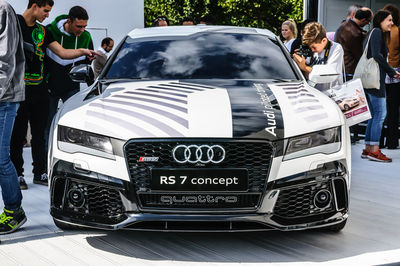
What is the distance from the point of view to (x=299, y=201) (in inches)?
157

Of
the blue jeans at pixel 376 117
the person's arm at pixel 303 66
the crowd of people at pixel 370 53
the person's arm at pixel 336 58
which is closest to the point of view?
the person's arm at pixel 336 58

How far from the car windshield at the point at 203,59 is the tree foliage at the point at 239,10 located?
27255 mm

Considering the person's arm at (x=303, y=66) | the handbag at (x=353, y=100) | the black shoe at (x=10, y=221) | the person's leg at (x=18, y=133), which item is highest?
the person's arm at (x=303, y=66)

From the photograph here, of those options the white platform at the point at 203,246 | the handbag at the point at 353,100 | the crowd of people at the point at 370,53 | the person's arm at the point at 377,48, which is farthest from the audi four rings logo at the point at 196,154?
the person's arm at the point at 377,48

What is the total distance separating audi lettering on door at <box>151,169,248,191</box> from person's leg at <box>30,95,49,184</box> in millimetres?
3068

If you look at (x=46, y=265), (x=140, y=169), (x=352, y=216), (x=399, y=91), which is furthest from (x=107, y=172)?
(x=399, y=91)

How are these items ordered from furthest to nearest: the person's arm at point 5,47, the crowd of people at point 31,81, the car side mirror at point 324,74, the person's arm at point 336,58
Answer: the person's arm at point 336,58 < the car side mirror at point 324,74 < the crowd of people at point 31,81 < the person's arm at point 5,47

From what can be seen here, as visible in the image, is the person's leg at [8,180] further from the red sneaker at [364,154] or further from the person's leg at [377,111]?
the red sneaker at [364,154]

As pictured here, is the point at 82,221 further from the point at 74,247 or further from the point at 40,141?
the point at 40,141

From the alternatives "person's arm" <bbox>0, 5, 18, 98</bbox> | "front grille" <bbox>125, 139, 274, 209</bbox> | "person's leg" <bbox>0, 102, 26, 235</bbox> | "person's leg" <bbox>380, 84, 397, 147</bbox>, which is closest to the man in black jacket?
"person's leg" <bbox>0, 102, 26, 235</bbox>

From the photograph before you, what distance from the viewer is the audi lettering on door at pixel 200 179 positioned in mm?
3816

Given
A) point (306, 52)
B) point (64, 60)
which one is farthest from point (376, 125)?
point (64, 60)

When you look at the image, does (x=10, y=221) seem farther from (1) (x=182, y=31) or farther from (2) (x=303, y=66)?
(2) (x=303, y=66)

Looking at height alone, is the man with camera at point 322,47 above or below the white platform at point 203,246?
above
